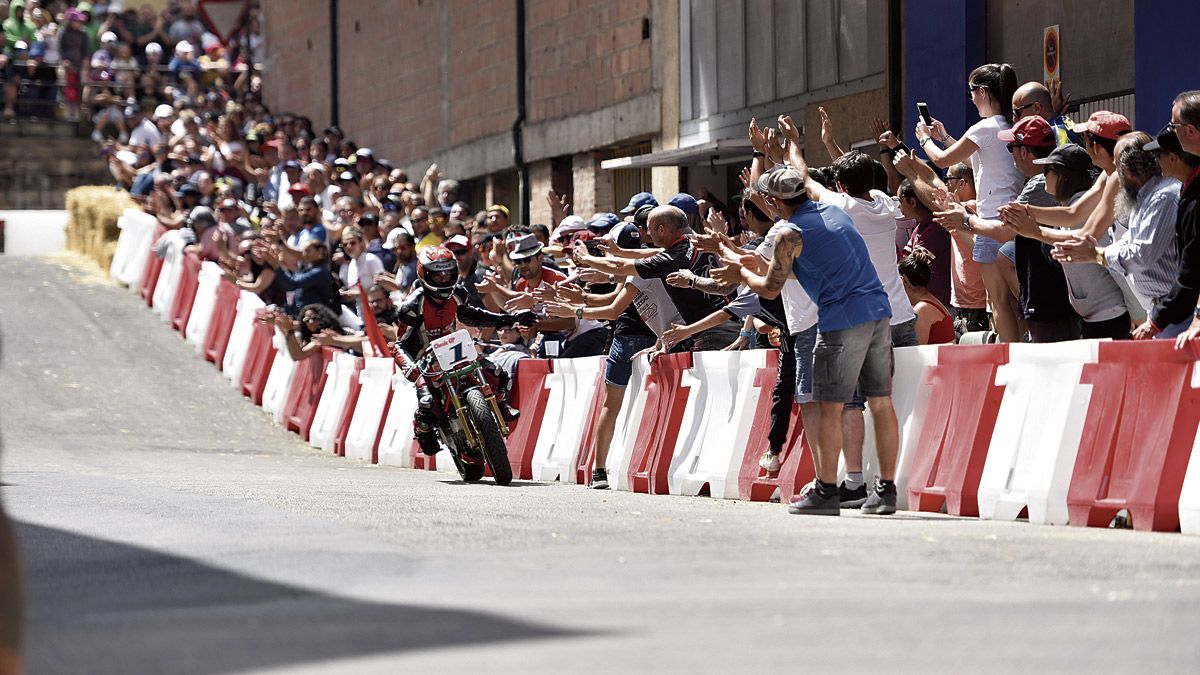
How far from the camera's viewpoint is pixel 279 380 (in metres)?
24.8

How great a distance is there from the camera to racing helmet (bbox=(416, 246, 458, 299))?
54.2 feet

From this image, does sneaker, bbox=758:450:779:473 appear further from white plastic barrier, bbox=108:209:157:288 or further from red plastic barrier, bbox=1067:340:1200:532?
white plastic barrier, bbox=108:209:157:288

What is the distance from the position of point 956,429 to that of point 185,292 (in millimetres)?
20089

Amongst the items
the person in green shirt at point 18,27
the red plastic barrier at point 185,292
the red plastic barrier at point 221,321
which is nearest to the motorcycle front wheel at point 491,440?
the red plastic barrier at point 221,321

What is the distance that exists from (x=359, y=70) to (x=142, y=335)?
38.6 ft

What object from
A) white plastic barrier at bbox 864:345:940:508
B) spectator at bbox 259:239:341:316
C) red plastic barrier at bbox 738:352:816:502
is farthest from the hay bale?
white plastic barrier at bbox 864:345:940:508

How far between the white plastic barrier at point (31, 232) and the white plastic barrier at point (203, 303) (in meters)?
14.4

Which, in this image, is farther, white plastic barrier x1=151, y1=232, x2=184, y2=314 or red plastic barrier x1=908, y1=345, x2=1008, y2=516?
white plastic barrier x1=151, y1=232, x2=184, y2=314

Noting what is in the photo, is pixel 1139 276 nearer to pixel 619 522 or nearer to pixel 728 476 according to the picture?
pixel 619 522

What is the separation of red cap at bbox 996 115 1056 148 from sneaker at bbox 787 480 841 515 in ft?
7.09

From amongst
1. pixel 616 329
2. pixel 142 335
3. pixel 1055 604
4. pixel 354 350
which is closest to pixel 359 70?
pixel 142 335

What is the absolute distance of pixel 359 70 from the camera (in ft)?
133

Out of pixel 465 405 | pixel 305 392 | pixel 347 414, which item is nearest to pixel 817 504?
pixel 465 405

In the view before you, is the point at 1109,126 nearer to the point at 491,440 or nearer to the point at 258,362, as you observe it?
the point at 491,440
